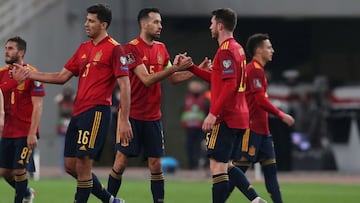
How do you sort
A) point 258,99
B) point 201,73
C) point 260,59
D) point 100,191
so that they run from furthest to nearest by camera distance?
point 260,59, point 258,99, point 201,73, point 100,191

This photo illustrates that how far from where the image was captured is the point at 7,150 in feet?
48.5

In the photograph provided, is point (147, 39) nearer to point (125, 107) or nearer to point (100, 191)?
point (125, 107)

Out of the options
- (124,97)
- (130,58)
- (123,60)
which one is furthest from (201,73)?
(124,97)

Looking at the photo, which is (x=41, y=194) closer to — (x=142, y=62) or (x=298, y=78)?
(x=142, y=62)

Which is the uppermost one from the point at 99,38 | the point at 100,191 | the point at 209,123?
the point at 99,38

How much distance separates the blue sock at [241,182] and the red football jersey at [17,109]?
2.83 meters

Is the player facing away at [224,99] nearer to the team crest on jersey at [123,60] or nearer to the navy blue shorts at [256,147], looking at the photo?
the team crest on jersey at [123,60]

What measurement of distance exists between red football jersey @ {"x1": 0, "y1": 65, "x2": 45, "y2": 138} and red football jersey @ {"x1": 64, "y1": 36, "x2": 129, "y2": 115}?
186 centimetres

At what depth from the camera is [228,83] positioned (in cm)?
1300

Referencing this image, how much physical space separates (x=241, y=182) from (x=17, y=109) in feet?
10.4

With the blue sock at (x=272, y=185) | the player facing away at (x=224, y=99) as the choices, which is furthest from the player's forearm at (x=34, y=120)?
the blue sock at (x=272, y=185)

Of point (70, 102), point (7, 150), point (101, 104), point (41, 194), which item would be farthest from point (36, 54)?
point (101, 104)

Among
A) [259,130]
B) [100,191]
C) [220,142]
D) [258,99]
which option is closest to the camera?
[220,142]

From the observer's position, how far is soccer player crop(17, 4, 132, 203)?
1280 cm
